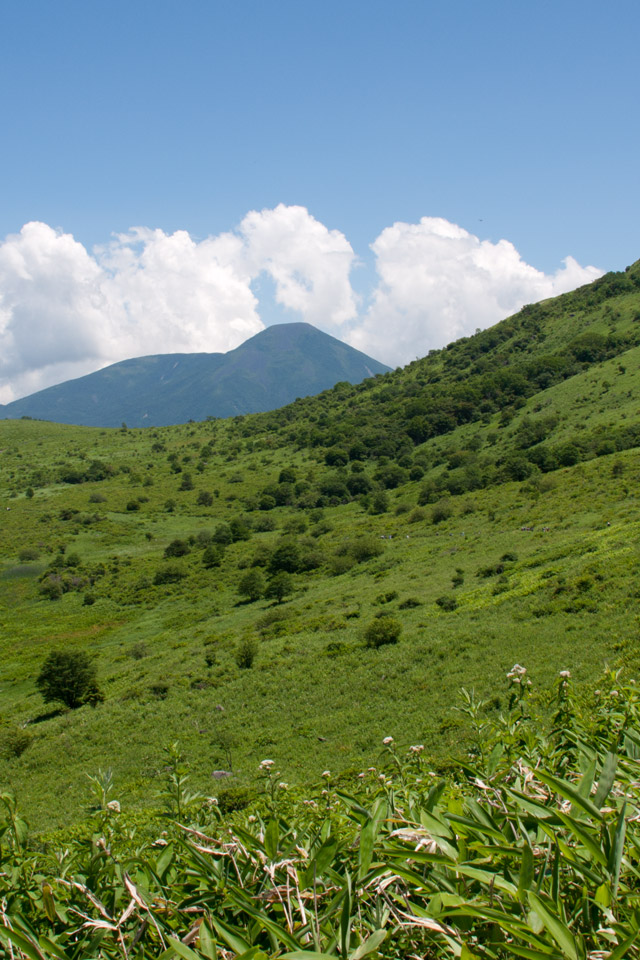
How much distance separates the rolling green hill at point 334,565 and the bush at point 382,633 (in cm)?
19

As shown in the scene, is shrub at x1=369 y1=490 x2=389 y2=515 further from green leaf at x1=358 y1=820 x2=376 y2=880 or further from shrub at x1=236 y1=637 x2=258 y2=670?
green leaf at x1=358 y1=820 x2=376 y2=880

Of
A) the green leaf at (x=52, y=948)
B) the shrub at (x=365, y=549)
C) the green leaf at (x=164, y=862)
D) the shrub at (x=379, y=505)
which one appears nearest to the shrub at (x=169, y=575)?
the shrub at (x=365, y=549)

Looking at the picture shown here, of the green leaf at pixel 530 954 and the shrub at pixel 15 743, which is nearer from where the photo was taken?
the green leaf at pixel 530 954

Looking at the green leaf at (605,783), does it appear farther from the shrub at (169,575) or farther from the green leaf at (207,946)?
the shrub at (169,575)

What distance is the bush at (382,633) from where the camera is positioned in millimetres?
24156

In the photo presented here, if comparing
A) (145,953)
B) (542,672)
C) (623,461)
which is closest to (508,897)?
(145,953)

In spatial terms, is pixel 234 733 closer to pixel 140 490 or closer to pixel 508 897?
pixel 508 897

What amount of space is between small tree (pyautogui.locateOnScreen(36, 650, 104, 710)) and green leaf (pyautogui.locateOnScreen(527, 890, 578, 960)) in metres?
28.7

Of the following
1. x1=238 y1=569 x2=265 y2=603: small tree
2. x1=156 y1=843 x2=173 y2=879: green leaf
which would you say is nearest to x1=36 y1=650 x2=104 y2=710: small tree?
x1=238 y1=569 x2=265 y2=603: small tree

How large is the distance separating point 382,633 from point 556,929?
24.0 metres

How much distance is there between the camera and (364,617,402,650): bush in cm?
2416

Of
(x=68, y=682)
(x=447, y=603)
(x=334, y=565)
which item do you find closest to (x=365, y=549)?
(x=334, y=565)

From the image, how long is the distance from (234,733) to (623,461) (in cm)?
4089

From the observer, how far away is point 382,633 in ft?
79.4
